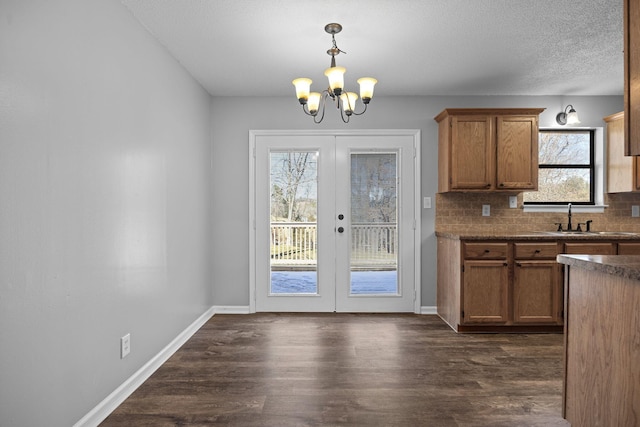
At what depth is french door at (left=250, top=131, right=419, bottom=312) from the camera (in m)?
4.24

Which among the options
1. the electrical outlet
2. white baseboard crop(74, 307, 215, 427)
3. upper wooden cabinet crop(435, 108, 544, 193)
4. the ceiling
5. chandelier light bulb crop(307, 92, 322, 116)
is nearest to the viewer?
white baseboard crop(74, 307, 215, 427)

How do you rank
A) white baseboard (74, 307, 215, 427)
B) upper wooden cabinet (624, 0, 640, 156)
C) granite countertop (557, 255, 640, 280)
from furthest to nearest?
white baseboard (74, 307, 215, 427) → upper wooden cabinet (624, 0, 640, 156) → granite countertop (557, 255, 640, 280)

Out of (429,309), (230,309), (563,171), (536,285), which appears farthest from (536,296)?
(230,309)

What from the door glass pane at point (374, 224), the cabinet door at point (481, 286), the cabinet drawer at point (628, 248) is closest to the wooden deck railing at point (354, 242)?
the door glass pane at point (374, 224)

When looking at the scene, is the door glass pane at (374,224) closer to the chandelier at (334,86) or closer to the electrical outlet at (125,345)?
the chandelier at (334,86)

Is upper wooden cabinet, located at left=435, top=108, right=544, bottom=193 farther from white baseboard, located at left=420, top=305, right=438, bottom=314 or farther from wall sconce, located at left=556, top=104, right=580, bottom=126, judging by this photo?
white baseboard, located at left=420, top=305, right=438, bottom=314

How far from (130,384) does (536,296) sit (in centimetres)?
336

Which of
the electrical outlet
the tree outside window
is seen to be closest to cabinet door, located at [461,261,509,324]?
the tree outside window

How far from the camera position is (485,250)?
355cm

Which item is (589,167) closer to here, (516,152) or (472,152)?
(516,152)

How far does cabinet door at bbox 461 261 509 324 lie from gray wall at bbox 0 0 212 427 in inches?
101

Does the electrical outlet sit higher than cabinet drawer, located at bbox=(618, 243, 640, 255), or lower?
lower

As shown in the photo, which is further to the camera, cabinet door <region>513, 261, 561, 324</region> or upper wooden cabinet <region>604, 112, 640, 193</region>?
upper wooden cabinet <region>604, 112, 640, 193</region>

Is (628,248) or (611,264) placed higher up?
(611,264)
